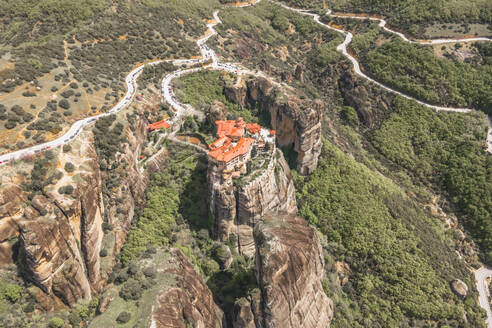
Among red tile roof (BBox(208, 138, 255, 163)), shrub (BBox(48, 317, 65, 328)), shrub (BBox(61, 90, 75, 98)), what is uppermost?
shrub (BBox(61, 90, 75, 98))

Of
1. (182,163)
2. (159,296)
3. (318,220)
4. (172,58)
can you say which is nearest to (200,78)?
(172,58)

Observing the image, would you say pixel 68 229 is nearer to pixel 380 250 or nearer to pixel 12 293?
pixel 12 293

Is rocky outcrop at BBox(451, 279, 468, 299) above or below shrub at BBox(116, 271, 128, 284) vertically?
below

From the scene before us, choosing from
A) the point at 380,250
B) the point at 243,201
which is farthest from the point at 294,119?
the point at 380,250

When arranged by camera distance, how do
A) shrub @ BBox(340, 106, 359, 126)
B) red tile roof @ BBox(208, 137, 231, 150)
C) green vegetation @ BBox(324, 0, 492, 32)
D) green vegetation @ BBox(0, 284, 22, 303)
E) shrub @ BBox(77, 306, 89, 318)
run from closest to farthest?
green vegetation @ BBox(0, 284, 22, 303) → shrub @ BBox(77, 306, 89, 318) → red tile roof @ BBox(208, 137, 231, 150) → shrub @ BBox(340, 106, 359, 126) → green vegetation @ BBox(324, 0, 492, 32)

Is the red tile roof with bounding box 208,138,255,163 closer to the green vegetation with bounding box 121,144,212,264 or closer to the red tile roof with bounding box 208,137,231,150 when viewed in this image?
the red tile roof with bounding box 208,137,231,150

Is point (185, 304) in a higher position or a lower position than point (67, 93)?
lower

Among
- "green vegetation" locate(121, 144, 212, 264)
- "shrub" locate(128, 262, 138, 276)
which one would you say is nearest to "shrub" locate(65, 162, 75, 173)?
"green vegetation" locate(121, 144, 212, 264)
